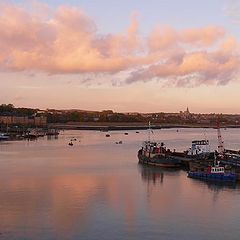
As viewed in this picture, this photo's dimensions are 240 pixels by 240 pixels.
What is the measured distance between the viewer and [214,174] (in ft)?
88.7

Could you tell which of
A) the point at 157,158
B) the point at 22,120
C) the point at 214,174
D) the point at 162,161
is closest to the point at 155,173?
the point at 162,161

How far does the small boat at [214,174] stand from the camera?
26.5 metres

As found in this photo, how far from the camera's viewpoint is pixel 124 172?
104 ft

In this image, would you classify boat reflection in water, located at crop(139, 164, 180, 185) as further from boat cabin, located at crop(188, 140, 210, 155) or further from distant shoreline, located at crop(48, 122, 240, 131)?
distant shoreline, located at crop(48, 122, 240, 131)

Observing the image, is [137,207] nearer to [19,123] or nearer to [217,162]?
[217,162]

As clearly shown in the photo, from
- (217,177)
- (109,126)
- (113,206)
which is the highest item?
(109,126)

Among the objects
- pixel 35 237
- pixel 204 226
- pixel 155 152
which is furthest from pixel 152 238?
pixel 155 152

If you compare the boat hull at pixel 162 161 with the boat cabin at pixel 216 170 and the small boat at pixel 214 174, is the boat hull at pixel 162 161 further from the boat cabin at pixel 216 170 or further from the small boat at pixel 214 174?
the boat cabin at pixel 216 170

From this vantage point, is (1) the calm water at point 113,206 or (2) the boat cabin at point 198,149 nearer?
(1) the calm water at point 113,206

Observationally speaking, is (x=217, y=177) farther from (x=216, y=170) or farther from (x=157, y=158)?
(x=157, y=158)

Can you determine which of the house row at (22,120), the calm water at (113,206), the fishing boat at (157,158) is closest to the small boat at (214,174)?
the calm water at (113,206)

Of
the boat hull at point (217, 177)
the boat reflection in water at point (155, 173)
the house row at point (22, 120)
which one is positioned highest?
the house row at point (22, 120)

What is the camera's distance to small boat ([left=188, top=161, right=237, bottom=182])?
26469 millimetres

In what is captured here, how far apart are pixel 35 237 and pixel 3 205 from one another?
4.89m
